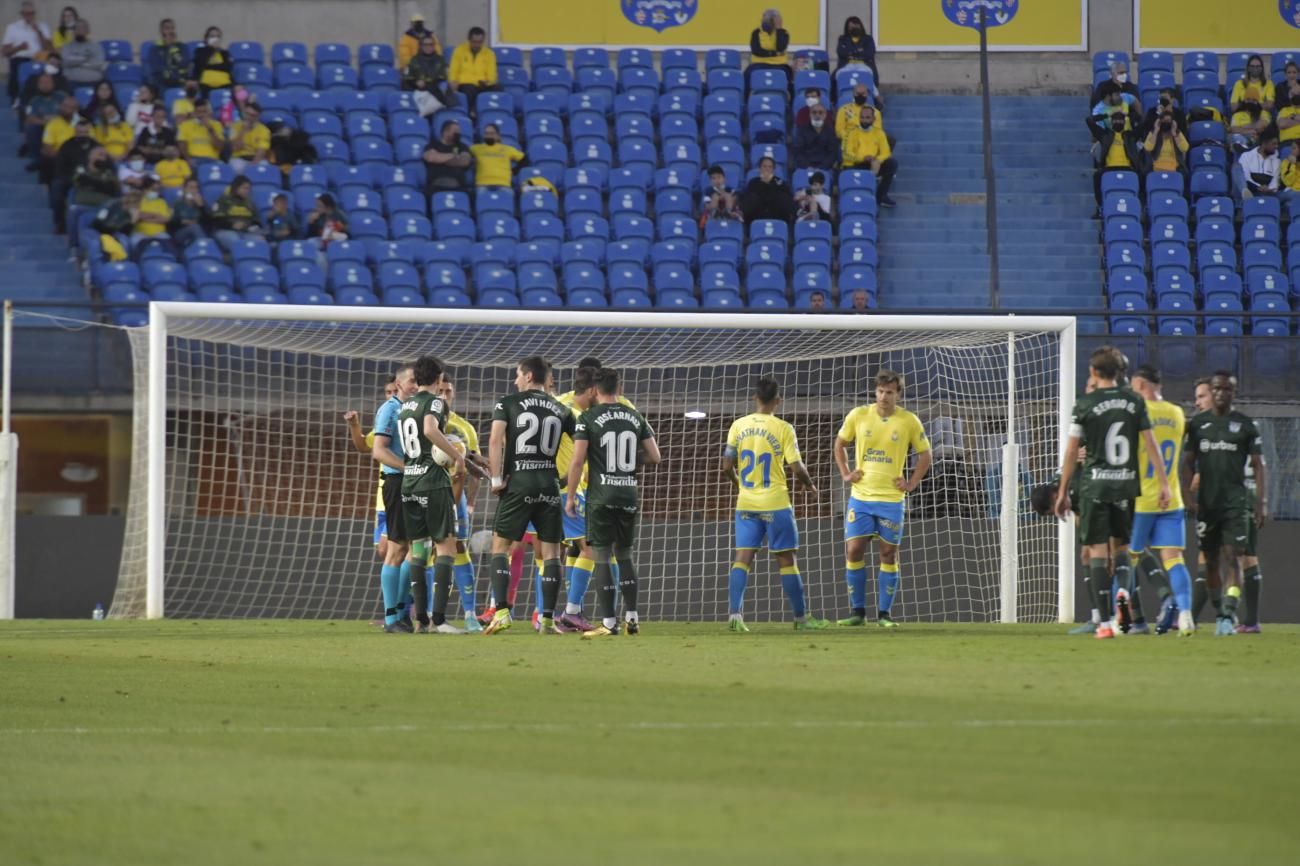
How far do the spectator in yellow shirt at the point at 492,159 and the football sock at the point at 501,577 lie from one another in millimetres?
10549

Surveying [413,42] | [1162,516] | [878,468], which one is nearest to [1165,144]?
[413,42]

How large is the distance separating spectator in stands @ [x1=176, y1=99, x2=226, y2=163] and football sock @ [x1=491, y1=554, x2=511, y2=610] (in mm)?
11469

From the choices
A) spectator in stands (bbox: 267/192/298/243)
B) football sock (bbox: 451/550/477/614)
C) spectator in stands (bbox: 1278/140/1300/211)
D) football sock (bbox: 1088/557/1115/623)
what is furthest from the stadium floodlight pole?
spectator in stands (bbox: 267/192/298/243)

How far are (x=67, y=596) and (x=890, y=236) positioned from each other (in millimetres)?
11038

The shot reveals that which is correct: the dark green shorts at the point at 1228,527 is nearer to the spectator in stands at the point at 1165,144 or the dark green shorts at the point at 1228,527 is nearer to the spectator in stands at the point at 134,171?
the spectator in stands at the point at 1165,144

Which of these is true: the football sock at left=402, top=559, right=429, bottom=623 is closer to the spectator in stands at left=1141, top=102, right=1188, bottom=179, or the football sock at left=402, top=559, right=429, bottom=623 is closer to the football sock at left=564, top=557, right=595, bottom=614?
the football sock at left=564, top=557, right=595, bottom=614

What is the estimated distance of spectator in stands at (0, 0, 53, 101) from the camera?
2267 centimetres

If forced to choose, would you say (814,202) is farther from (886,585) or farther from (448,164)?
Result: (886,585)

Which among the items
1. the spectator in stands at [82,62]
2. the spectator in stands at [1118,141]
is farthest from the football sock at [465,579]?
the spectator in stands at [1118,141]

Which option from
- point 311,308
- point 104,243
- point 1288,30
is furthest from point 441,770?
point 1288,30

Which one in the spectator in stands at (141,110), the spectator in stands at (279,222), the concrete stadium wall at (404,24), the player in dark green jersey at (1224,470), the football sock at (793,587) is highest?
the concrete stadium wall at (404,24)

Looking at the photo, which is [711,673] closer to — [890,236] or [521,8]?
[890,236]

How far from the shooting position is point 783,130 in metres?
22.9

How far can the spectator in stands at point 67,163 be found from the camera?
20938 mm
